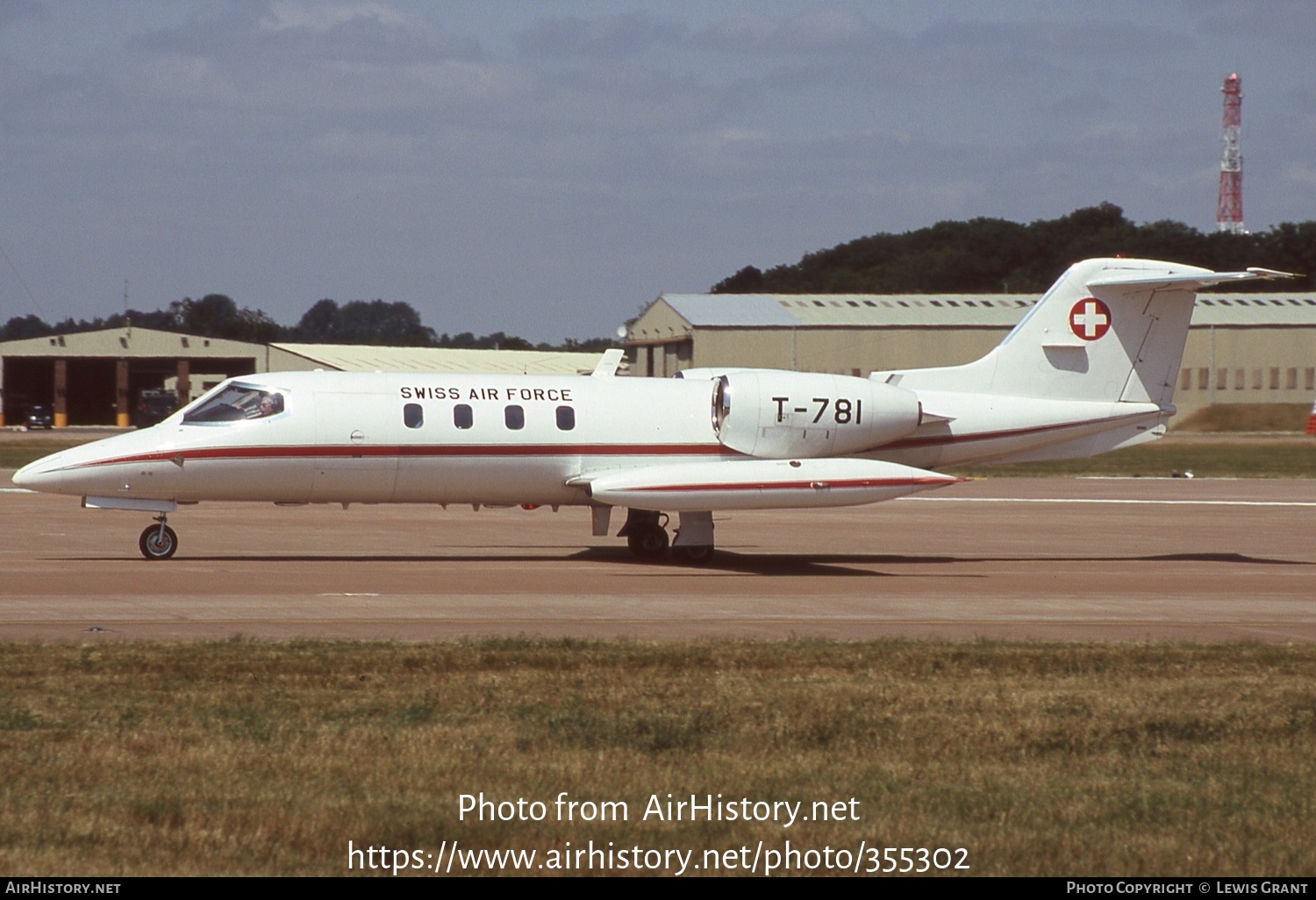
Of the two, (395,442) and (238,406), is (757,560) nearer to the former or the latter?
(395,442)

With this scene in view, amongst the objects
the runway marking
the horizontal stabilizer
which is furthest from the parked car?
the horizontal stabilizer

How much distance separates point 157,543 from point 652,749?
46.2 feet

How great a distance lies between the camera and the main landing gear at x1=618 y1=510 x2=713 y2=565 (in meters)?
24.2

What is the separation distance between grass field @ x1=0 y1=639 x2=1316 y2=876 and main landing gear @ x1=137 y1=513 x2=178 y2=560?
28.4 feet

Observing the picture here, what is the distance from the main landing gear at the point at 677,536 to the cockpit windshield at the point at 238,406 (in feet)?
18.3

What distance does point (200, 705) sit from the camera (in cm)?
1173

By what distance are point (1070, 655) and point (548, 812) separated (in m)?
7.57

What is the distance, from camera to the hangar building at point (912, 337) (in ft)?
263

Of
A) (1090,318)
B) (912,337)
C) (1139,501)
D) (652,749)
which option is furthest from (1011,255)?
(652,749)

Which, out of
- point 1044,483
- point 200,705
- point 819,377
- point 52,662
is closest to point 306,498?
point 819,377

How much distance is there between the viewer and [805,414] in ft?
79.9

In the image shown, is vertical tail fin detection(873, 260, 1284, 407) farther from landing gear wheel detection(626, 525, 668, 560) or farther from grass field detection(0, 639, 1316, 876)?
grass field detection(0, 639, 1316, 876)

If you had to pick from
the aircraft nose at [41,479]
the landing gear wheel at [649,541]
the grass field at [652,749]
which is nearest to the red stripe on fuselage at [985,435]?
the landing gear wheel at [649,541]

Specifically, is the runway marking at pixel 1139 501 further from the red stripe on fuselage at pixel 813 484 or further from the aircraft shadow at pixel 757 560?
the red stripe on fuselage at pixel 813 484
